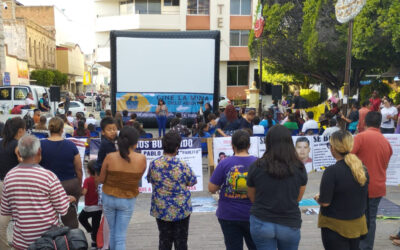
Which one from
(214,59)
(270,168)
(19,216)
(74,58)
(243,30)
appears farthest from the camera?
(74,58)

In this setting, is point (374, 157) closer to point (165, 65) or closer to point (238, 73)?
point (165, 65)

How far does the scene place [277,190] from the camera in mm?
3066

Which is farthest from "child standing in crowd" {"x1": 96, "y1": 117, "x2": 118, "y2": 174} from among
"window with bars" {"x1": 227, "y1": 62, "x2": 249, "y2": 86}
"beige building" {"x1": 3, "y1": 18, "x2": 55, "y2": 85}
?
"window with bars" {"x1": 227, "y1": 62, "x2": 249, "y2": 86}

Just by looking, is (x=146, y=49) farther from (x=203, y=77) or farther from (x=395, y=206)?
(x=395, y=206)

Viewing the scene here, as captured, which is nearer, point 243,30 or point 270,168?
point 270,168

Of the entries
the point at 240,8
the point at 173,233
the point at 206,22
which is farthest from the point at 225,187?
the point at 240,8

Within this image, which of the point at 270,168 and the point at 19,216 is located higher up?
the point at 270,168

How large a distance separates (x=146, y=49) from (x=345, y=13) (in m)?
9.70

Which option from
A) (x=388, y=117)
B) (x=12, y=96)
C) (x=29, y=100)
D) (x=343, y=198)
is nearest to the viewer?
(x=343, y=198)

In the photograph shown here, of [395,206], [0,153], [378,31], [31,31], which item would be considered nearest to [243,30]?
[378,31]

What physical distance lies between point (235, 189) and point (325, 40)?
21287mm

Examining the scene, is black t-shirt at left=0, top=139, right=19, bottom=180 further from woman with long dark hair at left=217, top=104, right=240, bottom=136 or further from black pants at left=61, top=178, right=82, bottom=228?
woman with long dark hair at left=217, top=104, right=240, bottom=136

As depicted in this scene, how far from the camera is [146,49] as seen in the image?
1750 centimetres

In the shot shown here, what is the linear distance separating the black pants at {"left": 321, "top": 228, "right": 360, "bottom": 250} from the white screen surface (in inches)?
553
